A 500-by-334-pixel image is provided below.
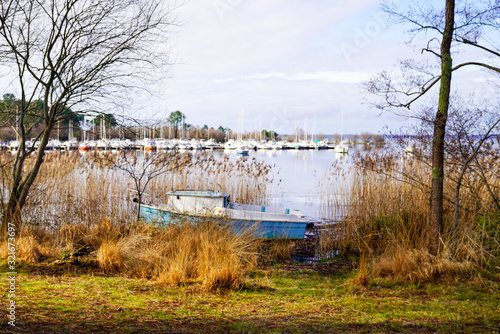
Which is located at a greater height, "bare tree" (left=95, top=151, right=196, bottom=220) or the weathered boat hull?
"bare tree" (left=95, top=151, right=196, bottom=220)

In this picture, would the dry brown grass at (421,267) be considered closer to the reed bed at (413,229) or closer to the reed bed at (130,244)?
the reed bed at (413,229)

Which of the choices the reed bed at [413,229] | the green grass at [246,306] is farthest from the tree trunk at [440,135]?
the green grass at [246,306]

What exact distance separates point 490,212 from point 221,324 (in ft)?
19.2

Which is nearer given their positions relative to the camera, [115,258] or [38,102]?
[115,258]

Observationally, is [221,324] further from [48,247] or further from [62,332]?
[48,247]

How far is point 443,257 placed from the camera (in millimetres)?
6645

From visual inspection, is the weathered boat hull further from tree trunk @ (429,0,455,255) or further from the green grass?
tree trunk @ (429,0,455,255)

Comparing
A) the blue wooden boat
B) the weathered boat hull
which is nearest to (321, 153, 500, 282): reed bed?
the weathered boat hull

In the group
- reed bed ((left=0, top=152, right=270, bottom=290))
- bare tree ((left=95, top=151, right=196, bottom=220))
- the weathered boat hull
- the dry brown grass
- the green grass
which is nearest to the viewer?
the green grass

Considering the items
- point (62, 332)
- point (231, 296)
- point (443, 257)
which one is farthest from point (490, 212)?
point (62, 332)

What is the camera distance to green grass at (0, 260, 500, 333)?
14.2 ft

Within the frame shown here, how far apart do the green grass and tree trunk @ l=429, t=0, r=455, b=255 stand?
1.13 m

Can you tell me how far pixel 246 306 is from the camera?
509 cm

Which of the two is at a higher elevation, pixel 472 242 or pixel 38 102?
pixel 38 102
